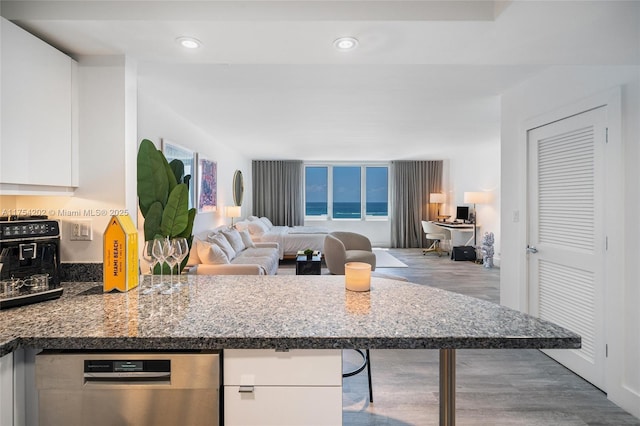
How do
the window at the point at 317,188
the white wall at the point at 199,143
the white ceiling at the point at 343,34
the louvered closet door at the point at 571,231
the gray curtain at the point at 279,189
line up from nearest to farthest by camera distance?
the white ceiling at the point at 343,34, the louvered closet door at the point at 571,231, the white wall at the point at 199,143, the gray curtain at the point at 279,189, the window at the point at 317,188

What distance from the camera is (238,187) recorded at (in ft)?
23.6

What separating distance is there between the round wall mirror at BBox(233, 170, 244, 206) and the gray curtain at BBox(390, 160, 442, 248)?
4.08 meters

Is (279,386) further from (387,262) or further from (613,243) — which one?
(387,262)

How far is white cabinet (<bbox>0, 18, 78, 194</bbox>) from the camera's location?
4.36 ft

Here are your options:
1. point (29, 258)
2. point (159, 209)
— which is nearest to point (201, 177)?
point (159, 209)

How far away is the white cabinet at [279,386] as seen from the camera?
1047 millimetres

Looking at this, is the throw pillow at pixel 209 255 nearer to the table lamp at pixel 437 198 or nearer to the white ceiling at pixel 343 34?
the white ceiling at pixel 343 34

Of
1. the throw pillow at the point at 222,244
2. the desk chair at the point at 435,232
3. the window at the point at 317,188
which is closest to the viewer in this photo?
the throw pillow at the point at 222,244

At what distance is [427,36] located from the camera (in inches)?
61.8

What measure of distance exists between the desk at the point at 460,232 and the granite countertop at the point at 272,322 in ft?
20.6

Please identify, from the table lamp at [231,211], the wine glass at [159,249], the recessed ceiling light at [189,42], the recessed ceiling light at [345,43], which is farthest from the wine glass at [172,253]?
the table lamp at [231,211]

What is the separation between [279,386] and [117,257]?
102cm

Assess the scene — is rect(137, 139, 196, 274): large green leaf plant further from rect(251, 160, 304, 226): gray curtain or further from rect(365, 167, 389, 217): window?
rect(365, 167, 389, 217): window

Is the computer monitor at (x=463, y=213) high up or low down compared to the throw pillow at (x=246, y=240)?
up
